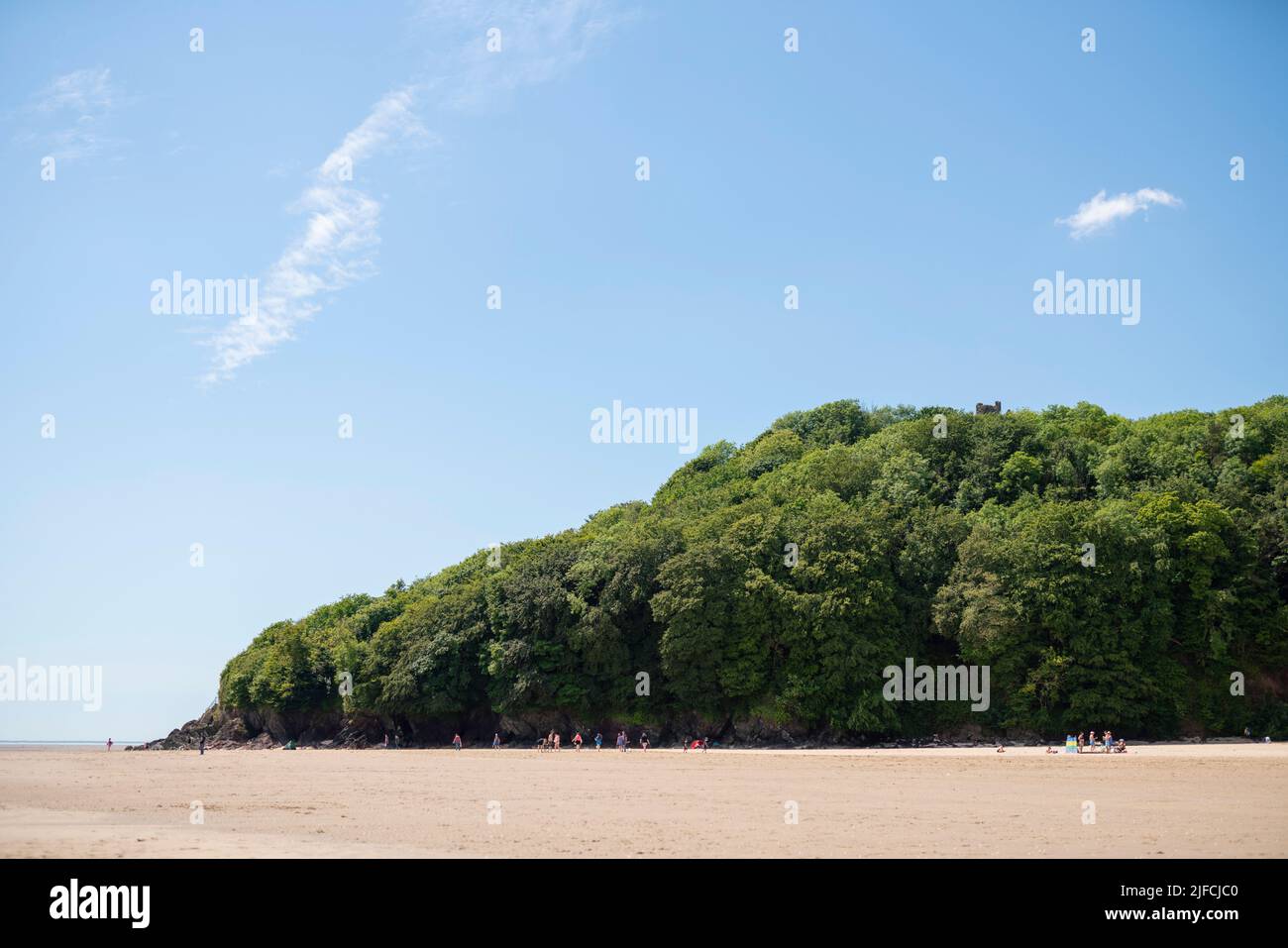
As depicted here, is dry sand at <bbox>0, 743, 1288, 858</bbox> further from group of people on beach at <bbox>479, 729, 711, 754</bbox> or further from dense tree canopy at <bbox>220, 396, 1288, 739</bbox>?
group of people on beach at <bbox>479, 729, 711, 754</bbox>

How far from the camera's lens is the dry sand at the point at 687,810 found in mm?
17344

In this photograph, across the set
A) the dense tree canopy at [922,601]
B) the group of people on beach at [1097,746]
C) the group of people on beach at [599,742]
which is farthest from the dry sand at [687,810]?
the group of people on beach at [599,742]

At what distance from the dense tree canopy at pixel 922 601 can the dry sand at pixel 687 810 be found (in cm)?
1631

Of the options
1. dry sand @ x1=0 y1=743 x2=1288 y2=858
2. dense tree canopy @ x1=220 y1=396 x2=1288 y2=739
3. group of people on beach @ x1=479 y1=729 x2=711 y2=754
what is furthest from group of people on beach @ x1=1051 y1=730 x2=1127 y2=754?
group of people on beach @ x1=479 y1=729 x2=711 y2=754

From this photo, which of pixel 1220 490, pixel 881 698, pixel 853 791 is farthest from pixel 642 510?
pixel 853 791

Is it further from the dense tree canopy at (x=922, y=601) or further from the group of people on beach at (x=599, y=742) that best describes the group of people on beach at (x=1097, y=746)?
the group of people on beach at (x=599, y=742)

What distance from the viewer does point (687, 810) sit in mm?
24562

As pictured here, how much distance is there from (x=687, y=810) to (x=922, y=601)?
151 feet

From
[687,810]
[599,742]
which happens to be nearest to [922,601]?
[599,742]
